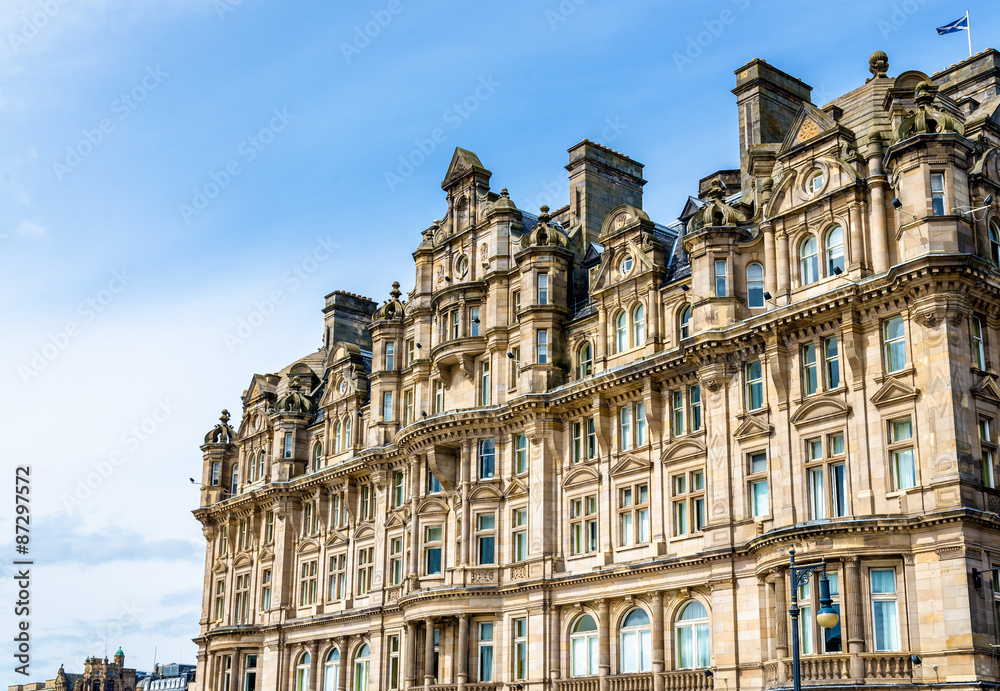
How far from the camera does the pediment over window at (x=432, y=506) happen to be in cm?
5616

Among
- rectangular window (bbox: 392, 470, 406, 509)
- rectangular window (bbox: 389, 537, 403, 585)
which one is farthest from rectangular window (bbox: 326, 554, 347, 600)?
rectangular window (bbox: 392, 470, 406, 509)

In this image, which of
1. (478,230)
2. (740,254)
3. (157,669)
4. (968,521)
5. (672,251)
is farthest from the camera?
(157,669)

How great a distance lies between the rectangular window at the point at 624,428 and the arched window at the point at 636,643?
6.51 meters

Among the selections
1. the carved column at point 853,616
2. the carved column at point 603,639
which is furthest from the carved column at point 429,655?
the carved column at point 853,616

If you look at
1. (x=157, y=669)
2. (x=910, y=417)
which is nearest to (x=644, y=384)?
(x=910, y=417)

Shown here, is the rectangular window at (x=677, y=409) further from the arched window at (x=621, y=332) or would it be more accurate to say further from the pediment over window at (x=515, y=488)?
the pediment over window at (x=515, y=488)

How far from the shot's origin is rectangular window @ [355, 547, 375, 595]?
62.9 meters

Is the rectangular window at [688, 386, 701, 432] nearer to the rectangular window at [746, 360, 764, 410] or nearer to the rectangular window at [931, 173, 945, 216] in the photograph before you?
the rectangular window at [746, 360, 764, 410]

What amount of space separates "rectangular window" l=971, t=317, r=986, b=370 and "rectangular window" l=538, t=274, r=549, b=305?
1936 centimetres

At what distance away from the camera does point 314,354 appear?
77.7 metres

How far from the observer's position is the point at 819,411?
41906 mm

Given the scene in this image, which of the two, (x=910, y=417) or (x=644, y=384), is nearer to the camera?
(x=910, y=417)

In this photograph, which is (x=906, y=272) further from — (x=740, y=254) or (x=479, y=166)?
(x=479, y=166)

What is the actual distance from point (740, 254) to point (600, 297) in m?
7.82
